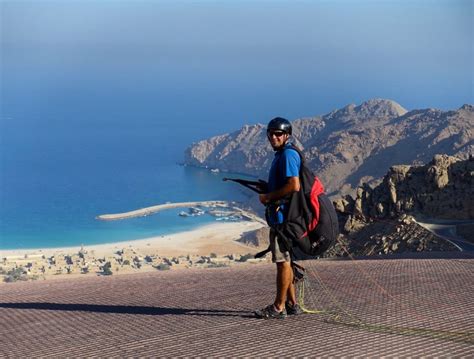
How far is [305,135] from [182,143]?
133 ft

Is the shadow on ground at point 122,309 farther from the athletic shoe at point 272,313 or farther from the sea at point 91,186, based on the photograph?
the sea at point 91,186

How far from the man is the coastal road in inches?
665

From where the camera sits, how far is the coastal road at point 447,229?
23.4m

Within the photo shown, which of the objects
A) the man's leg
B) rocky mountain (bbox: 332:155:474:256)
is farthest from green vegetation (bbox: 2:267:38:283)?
the man's leg

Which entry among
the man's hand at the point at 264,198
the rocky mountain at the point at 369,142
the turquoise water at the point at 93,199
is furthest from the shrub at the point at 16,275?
the man's hand at the point at 264,198

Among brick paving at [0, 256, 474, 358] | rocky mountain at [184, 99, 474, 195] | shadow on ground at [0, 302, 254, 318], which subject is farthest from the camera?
rocky mountain at [184, 99, 474, 195]

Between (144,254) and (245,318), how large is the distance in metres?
42.2

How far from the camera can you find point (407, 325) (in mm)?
6148

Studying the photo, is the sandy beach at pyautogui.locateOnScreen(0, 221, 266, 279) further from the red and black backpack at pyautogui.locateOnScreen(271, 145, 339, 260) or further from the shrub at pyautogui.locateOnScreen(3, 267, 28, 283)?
the red and black backpack at pyautogui.locateOnScreen(271, 145, 339, 260)

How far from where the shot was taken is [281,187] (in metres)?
6.09

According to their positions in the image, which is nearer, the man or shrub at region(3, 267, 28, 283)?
the man

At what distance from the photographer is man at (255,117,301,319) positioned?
604cm

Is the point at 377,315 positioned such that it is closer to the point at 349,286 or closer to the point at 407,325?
the point at 407,325

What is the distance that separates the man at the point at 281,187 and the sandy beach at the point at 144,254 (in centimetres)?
3073
